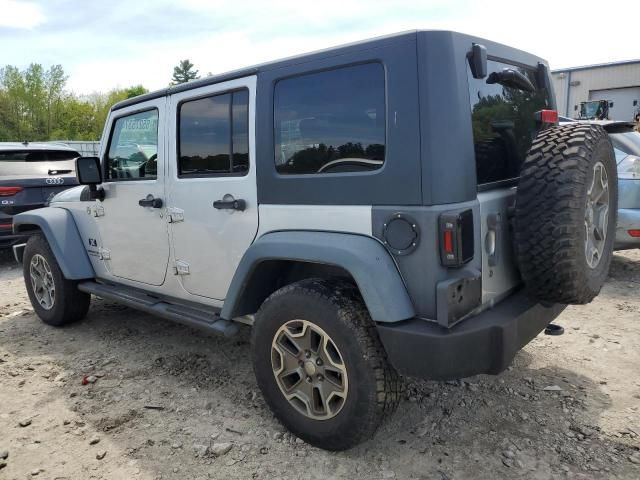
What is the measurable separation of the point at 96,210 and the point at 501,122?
10.4 feet

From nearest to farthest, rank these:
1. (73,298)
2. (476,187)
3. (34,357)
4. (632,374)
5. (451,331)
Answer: (451,331) < (476,187) < (632,374) < (34,357) < (73,298)

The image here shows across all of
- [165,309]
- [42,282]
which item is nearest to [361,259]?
[165,309]

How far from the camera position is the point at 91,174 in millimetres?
3887

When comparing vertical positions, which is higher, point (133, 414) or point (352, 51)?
point (352, 51)

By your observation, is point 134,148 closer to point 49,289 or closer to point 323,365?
point 49,289

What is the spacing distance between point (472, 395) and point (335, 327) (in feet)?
4.28

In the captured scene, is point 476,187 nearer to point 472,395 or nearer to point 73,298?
point 472,395

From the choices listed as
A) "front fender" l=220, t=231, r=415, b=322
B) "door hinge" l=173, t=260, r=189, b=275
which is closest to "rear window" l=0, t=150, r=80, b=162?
"door hinge" l=173, t=260, r=189, b=275

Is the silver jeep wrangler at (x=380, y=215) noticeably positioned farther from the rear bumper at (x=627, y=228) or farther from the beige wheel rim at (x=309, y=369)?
the rear bumper at (x=627, y=228)

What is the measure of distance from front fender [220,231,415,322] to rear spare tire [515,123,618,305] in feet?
2.02

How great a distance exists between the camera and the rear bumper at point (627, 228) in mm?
5172

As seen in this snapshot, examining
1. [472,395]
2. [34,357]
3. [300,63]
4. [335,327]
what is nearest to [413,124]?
[300,63]

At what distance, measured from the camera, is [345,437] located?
2451 millimetres

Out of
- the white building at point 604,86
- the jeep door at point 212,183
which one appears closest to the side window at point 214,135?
the jeep door at point 212,183
